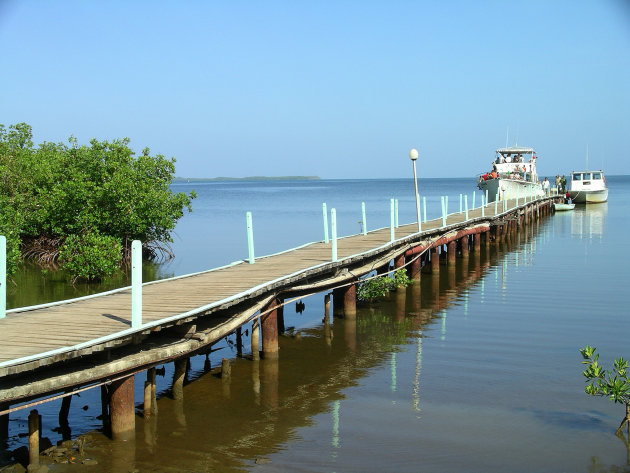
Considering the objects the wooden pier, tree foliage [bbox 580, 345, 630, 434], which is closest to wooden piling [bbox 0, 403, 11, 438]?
the wooden pier

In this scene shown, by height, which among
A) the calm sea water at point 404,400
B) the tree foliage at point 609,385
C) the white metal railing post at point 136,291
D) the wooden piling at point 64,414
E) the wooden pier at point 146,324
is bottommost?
the calm sea water at point 404,400

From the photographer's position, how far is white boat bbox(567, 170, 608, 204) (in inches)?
2434

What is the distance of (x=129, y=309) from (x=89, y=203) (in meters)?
13.4

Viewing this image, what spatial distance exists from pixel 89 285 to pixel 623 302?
51.5 feet

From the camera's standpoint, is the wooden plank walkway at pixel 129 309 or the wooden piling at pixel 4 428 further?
the wooden piling at pixel 4 428

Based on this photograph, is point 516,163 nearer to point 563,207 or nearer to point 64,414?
point 563,207

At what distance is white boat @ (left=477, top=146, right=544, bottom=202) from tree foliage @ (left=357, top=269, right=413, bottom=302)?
25.3 metres

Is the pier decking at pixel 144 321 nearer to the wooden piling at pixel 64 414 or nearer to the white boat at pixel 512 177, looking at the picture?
the wooden piling at pixel 64 414

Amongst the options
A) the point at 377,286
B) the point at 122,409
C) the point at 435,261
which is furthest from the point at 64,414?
the point at 435,261

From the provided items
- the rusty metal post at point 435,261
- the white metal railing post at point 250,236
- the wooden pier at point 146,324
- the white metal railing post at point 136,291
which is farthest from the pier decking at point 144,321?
the rusty metal post at point 435,261

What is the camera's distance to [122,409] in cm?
852

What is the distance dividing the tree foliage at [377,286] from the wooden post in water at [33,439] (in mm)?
10420

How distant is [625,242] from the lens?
3428cm

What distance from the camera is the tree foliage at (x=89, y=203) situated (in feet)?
70.5
